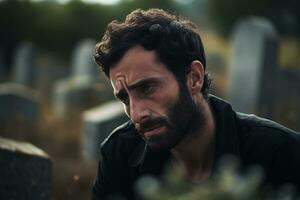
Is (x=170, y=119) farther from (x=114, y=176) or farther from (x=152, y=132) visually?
(x=114, y=176)

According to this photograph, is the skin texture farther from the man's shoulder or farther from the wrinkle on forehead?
the man's shoulder

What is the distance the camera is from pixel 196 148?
2822mm

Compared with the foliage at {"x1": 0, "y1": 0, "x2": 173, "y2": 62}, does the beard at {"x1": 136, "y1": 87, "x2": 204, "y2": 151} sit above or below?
above

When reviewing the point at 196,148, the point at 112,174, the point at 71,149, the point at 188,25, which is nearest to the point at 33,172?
the point at 112,174

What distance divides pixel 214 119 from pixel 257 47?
4620 millimetres

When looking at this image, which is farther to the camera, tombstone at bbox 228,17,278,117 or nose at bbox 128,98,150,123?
tombstone at bbox 228,17,278,117

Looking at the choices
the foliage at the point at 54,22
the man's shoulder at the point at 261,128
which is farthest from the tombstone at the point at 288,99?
the foliage at the point at 54,22

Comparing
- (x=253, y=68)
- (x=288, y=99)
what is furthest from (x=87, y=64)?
(x=253, y=68)

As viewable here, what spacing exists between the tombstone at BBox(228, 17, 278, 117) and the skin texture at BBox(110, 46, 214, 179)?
14.4 ft

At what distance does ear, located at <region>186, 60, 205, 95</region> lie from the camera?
2809mm

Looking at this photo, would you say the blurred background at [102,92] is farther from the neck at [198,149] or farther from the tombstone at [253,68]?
the neck at [198,149]

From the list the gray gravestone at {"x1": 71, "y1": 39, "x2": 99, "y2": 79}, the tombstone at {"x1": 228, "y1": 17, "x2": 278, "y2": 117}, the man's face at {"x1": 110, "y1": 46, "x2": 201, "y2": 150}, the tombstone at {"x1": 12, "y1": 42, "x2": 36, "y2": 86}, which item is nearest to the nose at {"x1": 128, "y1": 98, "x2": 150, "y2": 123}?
the man's face at {"x1": 110, "y1": 46, "x2": 201, "y2": 150}

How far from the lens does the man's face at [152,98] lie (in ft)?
8.29

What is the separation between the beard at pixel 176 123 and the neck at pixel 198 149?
3 cm
